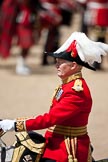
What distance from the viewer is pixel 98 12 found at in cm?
916

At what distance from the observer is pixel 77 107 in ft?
12.5

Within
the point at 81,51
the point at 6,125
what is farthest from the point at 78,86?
the point at 6,125

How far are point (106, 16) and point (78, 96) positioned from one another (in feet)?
18.1

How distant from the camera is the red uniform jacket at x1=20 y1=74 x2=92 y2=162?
149 inches

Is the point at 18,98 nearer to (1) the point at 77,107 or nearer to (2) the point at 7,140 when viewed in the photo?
(2) the point at 7,140

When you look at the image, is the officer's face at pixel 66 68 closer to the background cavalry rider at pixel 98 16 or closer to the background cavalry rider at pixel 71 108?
the background cavalry rider at pixel 71 108

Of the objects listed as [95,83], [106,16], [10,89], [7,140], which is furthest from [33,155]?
[106,16]

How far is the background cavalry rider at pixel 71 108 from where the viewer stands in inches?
150

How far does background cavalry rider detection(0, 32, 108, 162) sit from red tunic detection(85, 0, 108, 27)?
522cm

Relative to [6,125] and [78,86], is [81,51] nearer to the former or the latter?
[78,86]

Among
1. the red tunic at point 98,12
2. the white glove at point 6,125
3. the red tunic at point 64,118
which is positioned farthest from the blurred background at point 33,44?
the white glove at point 6,125

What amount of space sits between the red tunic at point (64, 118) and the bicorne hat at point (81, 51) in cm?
14

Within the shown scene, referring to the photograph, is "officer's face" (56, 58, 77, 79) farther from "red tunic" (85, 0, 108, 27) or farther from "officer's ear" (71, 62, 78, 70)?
"red tunic" (85, 0, 108, 27)

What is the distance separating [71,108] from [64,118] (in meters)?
0.07
